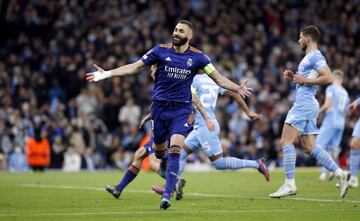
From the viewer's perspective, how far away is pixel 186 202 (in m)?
15.2

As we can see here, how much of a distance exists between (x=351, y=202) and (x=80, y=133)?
685 inches

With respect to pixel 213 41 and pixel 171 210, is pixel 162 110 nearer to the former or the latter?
pixel 171 210

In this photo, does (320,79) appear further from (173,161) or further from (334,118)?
(334,118)

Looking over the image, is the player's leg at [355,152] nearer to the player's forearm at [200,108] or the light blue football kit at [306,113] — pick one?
the light blue football kit at [306,113]

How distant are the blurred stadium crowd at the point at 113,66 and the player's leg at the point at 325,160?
1477cm

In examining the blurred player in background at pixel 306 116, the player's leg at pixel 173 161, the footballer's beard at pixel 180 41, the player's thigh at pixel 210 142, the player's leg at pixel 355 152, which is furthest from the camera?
the player's leg at pixel 355 152

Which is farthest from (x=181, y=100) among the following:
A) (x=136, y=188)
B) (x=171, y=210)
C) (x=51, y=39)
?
(x=51, y=39)

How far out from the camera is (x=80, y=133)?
31.0 metres

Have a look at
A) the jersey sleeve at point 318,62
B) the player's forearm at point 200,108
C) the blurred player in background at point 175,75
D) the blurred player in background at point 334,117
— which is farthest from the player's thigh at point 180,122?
the blurred player in background at point 334,117

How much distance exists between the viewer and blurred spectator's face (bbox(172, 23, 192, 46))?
46.0ft

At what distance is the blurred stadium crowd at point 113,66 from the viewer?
3109 cm

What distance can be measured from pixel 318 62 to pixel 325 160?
1709 millimetres

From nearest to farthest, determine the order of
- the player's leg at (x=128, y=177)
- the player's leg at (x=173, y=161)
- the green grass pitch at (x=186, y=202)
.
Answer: the green grass pitch at (x=186, y=202) → the player's leg at (x=173, y=161) → the player's leg at (x=128, y=177)

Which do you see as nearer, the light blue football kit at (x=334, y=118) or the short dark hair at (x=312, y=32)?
the short dark hair at (x=312, y=32)
